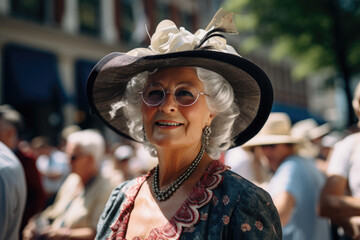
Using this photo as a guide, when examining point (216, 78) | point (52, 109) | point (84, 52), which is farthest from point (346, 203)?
point (84, 52)

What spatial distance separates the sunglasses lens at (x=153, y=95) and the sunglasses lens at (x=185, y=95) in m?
0.07

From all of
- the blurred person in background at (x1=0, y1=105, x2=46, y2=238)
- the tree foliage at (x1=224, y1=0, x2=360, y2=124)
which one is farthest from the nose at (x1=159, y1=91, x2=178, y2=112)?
the tree foliage at (x1=224, y1=0, x2=360, y2=124)

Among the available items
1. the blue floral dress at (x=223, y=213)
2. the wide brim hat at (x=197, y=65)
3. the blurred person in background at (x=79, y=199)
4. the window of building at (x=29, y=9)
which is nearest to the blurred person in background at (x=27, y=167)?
the blurred person in background at (x=79, y=199)

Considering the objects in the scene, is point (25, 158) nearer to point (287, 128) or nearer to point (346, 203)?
point (287, 128)

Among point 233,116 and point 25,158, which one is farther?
point 25,158

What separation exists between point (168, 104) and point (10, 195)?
3.57 ft

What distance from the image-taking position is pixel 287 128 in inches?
142

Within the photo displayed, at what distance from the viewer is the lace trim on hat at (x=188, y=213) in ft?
4.82

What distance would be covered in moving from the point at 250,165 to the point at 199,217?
261 centimetres

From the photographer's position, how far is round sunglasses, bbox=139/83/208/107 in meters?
1.66

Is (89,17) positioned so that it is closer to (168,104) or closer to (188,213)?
(168,104)

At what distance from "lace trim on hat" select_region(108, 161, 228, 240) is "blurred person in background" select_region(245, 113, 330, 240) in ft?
4.29

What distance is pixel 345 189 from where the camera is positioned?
249 cm

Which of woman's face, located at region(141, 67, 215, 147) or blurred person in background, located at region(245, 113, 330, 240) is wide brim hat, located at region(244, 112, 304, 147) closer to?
blurred person in background, located at region(245, 113, 330, 240)
